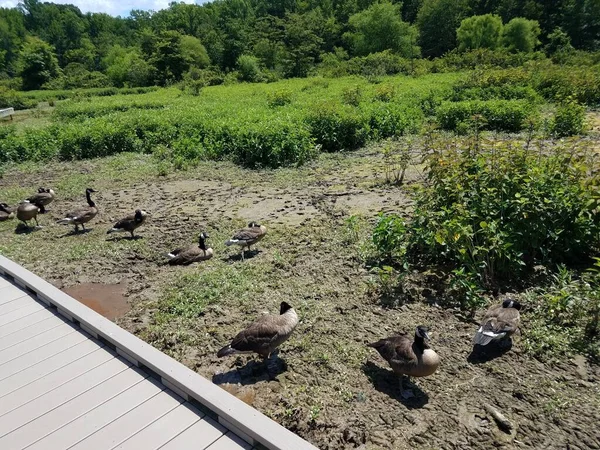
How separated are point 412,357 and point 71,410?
2744mm

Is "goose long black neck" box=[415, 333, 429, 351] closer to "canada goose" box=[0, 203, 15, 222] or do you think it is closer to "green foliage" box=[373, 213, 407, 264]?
"green foliage" box=[373, 213, 407, 264]

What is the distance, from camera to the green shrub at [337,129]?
43.9 feet

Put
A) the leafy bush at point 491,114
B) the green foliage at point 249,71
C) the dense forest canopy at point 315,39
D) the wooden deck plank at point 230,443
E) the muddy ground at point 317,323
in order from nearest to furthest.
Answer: the wooden deck plank at point 230,443 < the muddy ground at point 317,323 < the leafy bush at point 491,114 < the green foliage at point 249,71 < the dense forest canopy at point 315,39

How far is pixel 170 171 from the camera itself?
12.1m

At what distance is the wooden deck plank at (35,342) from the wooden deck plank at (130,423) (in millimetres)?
1459

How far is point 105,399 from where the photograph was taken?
10.7 ft

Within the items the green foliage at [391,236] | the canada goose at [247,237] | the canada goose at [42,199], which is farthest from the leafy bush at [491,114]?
the canada goose at [42,199]

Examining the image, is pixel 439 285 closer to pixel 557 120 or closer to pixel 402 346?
pixel 402 346

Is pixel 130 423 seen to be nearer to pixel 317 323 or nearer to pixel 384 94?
pixel 317 323

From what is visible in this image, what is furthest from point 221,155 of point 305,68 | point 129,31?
point 129,31

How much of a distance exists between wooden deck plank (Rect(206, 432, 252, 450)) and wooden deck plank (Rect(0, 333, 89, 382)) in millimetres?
1926

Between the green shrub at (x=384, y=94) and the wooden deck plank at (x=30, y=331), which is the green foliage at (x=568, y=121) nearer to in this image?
the green shrub at (x=384, y=94)

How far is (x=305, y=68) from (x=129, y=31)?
75.6m

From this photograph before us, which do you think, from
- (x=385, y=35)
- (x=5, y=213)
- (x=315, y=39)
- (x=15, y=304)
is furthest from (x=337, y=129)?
(x=315, y=39)
